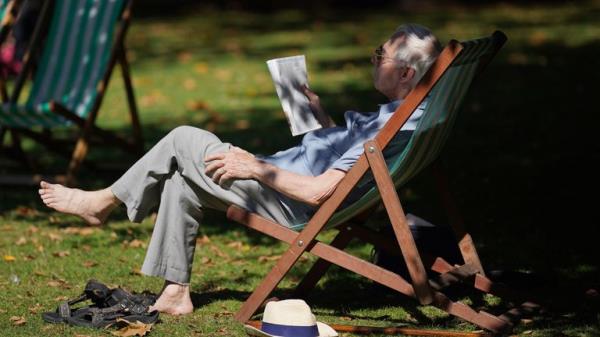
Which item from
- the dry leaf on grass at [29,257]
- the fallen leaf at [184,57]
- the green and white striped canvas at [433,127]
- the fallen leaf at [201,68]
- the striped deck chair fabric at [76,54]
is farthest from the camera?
the fallen leaf at [184,57]

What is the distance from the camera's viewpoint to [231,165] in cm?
449

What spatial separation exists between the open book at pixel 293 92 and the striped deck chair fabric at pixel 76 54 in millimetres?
3196

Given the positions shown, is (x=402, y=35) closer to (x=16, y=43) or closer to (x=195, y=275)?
(x=195, y=275)

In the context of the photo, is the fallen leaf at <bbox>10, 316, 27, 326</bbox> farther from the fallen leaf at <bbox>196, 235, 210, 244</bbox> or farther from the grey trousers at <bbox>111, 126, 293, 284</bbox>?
the fallen leaf at <bbox>196, 235, 210, 244</bbox>

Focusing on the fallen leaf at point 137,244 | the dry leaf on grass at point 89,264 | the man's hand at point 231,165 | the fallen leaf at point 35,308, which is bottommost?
the fallen leaf at point 35,308

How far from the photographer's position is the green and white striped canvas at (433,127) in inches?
170

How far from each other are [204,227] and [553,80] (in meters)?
5.84

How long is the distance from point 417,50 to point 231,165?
2.95 ft

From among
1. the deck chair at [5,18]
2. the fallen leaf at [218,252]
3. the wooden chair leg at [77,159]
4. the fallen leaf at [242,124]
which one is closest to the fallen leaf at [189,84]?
the fallen leaf at [242,124]

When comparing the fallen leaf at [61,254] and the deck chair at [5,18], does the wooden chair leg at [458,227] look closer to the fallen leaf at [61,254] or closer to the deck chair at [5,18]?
the fallen leaf at [61,254]

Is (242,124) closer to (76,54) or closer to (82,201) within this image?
(76,54)

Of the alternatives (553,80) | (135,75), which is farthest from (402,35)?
(135,75)

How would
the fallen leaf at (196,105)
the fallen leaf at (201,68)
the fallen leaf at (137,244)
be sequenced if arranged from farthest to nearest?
1. the fallen leaf at (201,68)
2. the fallen leaf at (196,105)
3. the fallen leaf at (137,244)

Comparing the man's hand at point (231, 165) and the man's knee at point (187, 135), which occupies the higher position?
the man's knee at point (187, 135)
